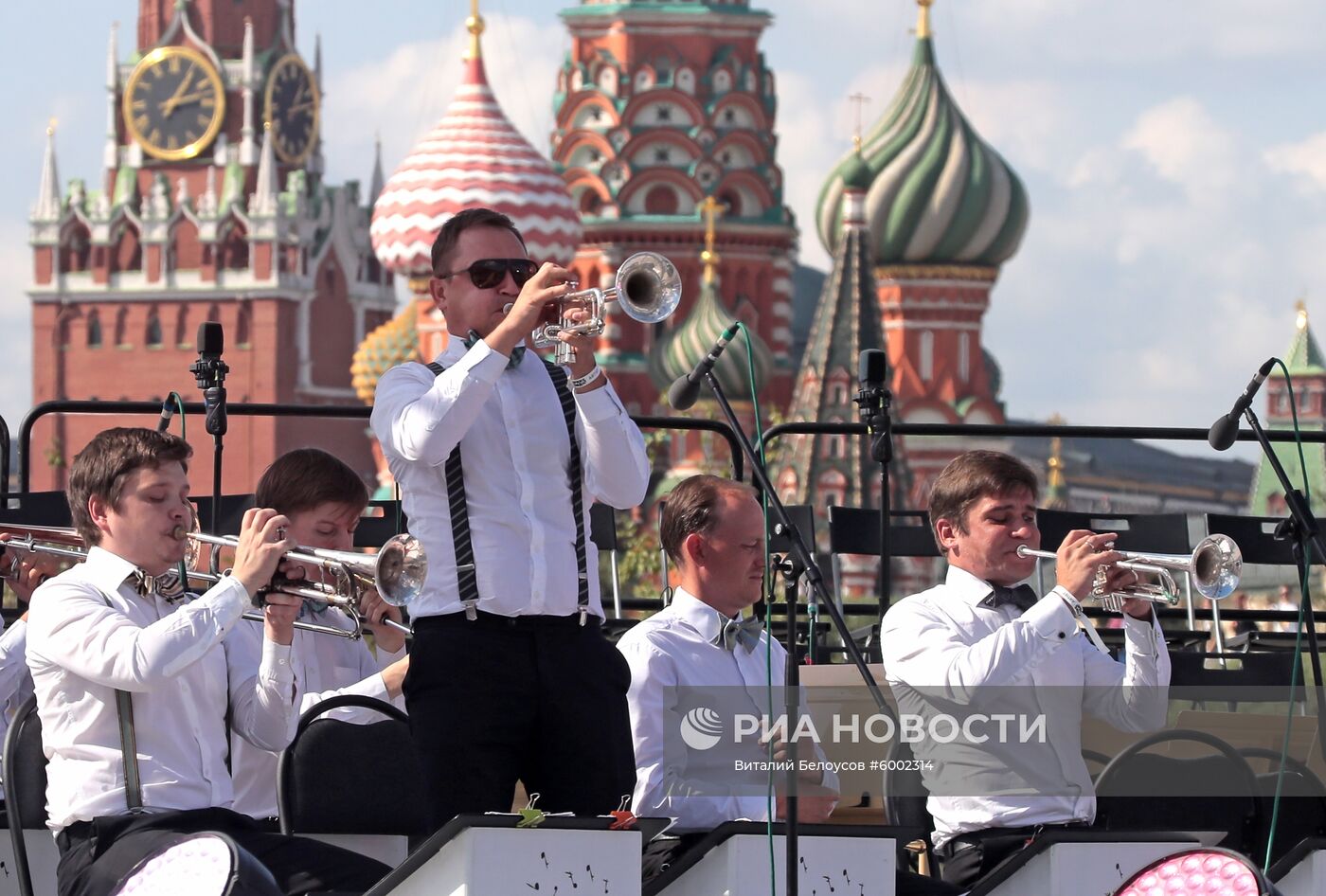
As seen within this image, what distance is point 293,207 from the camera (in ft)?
348

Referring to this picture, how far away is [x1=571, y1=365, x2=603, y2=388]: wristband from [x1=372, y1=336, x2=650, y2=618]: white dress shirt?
0.03m

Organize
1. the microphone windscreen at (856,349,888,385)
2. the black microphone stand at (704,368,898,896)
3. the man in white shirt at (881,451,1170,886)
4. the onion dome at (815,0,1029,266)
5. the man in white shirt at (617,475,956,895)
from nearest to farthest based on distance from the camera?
1. the black microphone stand at (704,368,898,896)
2. the man in white shirt at (881,451,1170,886)
3. the man in white shirt at (617,475,956,895)
4. the microphone windscreen at (856,349,888,385)
5. the onion dome at (815,0,1029,266)

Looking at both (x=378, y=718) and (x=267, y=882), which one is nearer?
(x=267, y=882)

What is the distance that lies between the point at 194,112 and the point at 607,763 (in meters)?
104

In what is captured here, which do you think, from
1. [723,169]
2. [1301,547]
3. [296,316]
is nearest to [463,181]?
[723,169]

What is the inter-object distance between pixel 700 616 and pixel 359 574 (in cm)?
91

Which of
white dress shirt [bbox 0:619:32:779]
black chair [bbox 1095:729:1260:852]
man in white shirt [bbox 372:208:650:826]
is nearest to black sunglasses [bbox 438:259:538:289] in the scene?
man in white shirt [bbox 372:208:650:826]

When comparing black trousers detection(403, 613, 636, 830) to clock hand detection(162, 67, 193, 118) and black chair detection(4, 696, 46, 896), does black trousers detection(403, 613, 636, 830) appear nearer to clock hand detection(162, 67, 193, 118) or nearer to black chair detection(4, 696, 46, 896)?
black chair detection(4, 696, 46, 896)

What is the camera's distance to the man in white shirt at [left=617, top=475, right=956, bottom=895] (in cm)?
596

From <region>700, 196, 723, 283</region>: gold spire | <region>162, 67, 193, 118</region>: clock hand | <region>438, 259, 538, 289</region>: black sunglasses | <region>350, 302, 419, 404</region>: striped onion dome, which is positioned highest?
<region>162, 67, 193, 118</region>: clock hand

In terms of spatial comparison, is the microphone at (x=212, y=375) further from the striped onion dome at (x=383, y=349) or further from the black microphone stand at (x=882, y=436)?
the striped onion dome at (x=383, y=349)

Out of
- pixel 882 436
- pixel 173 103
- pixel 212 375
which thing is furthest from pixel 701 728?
pixel 173 103

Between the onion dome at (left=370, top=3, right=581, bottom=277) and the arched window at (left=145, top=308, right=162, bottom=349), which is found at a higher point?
the onion dome at (left=370, top=3, right=581, bottom=277)

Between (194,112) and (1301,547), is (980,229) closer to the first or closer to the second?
(194,112)
